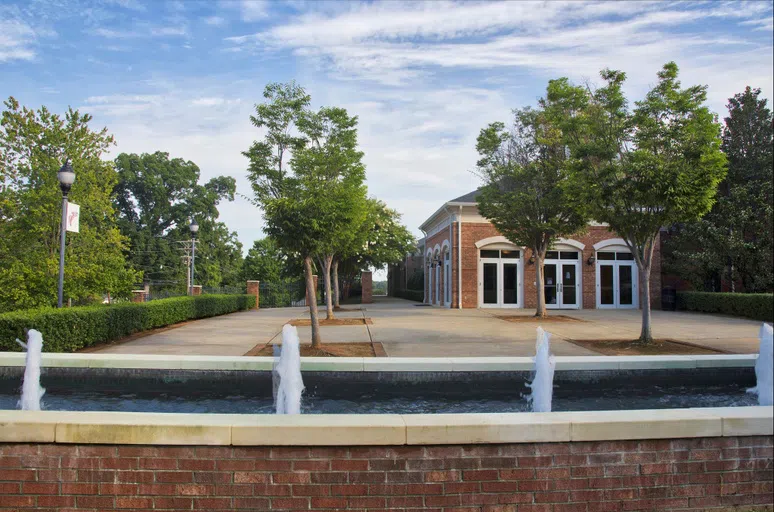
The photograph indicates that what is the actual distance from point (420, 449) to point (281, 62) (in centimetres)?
692

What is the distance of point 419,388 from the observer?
21.9ft

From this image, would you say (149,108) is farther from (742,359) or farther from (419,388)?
(742,359)

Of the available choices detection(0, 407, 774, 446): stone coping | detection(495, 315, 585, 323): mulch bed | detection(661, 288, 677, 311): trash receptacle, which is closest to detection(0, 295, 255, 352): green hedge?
detection(0, 407, 774, 446): stone coping

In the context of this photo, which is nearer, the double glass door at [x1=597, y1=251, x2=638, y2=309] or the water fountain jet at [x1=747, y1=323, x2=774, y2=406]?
the water fountain jet at [x1=747, y1=323, x2=774, y2=406]

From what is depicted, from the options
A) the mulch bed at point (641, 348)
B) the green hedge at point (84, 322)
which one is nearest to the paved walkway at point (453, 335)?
the mulch bed at point (641, 348)

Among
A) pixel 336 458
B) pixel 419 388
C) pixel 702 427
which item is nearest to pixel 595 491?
pixel 702 427

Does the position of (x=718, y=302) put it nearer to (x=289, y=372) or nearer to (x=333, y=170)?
(x=333, y=170)

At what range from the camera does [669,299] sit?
24.6 metres

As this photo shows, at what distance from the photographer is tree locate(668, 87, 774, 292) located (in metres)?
19.5

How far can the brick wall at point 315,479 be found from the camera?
296 centimetres

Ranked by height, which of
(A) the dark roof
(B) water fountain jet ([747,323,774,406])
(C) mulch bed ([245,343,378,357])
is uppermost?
(A) the dark roof

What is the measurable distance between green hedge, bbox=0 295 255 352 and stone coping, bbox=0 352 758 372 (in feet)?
8.20

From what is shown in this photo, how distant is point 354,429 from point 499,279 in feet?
75.8

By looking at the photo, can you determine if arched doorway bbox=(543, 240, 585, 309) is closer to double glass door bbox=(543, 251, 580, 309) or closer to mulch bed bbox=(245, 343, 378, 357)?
double glass door bbox=(543, 251, 580, 309)
